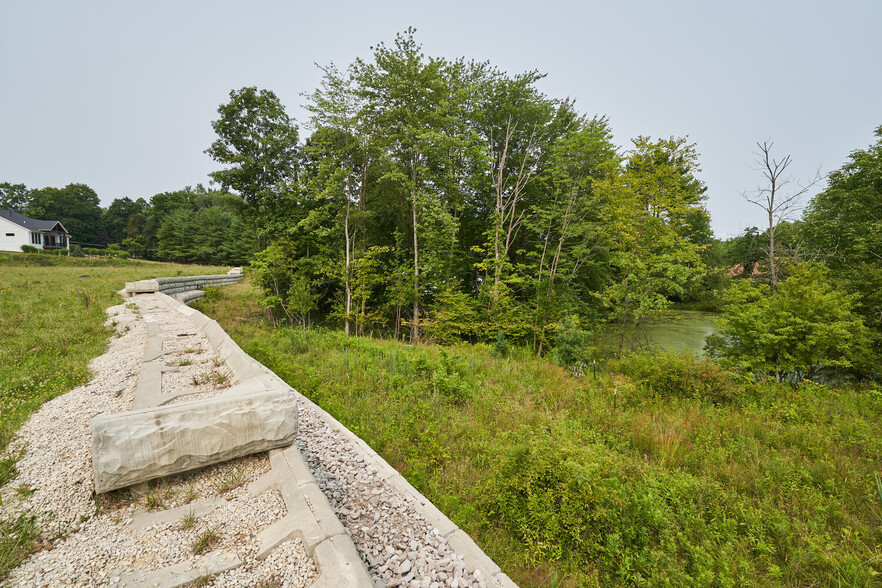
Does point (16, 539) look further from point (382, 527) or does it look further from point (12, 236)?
point (12, 236)

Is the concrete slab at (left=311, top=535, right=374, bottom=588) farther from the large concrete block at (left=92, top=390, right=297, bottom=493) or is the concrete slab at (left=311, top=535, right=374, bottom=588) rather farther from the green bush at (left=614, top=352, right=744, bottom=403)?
the green bush at (left=614, top=352, right=744, bottom=403)

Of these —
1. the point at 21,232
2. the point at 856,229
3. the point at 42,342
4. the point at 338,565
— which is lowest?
the point at 338,565

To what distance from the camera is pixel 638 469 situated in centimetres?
377

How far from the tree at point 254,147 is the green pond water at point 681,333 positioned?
18814 mm

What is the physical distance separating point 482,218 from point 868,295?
13.5 m

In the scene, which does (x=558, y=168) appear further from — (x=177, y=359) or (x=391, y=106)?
(x=177, y=359)

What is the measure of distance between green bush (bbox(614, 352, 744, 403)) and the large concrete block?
24.0 feet

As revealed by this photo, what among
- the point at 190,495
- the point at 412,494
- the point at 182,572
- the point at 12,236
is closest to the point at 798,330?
the point at 412,494

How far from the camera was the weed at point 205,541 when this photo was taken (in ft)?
6.82

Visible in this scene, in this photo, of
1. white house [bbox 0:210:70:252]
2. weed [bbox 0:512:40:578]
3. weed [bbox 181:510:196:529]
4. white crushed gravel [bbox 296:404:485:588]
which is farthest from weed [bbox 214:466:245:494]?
white house [bbox 0:210:70:252]

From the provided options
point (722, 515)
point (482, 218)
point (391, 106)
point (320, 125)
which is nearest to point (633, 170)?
point (482, 218)

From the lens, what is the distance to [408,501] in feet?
9.39

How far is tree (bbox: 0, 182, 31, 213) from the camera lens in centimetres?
6375

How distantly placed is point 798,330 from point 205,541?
12.7 meters
